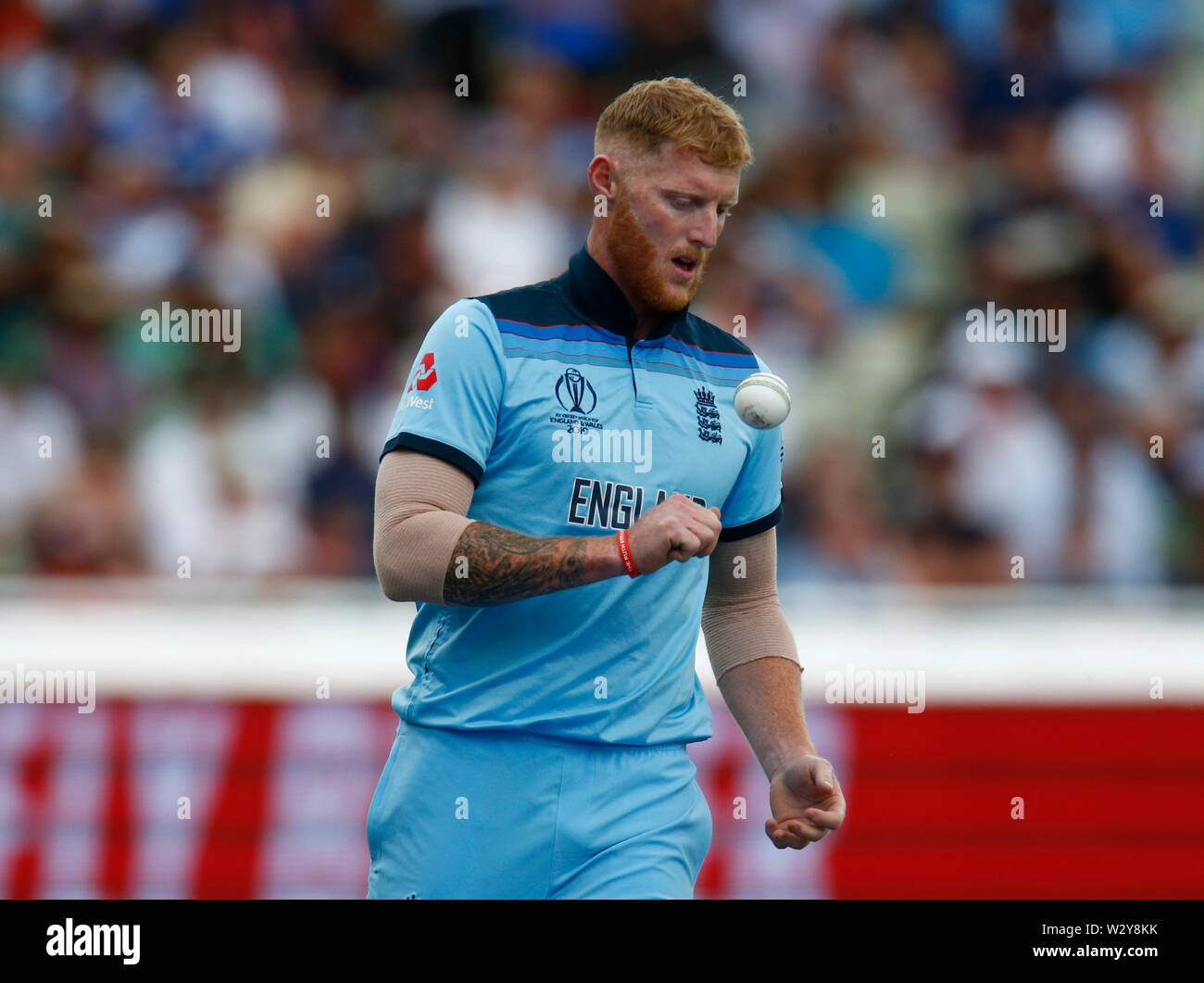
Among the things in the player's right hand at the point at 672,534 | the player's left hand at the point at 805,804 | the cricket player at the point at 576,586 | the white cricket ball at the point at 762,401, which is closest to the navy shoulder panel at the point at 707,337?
the cricket player at the point at 576,586

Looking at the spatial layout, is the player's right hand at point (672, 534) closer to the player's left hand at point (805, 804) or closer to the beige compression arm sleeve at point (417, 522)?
the beige compression arm sleeve at point (417, 522)

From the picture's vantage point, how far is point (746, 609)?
12.7 feet

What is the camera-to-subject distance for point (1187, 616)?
650 centimetres

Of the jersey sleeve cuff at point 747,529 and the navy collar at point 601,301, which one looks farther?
the jersey sleeve cuff at point 747,529

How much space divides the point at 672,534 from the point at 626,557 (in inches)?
4.9

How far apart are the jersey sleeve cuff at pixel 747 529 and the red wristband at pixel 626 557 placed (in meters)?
0.71

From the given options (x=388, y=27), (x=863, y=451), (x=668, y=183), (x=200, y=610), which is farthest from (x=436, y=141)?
(x=668, y=183)

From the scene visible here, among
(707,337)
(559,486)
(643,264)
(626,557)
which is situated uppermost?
(643,264)

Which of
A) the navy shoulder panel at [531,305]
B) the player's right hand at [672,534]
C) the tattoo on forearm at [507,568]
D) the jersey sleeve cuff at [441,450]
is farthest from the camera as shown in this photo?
the navy shoulder panel at [531,305]

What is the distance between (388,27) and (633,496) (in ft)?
23.8

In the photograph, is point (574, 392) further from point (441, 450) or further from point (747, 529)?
point (747, 529)

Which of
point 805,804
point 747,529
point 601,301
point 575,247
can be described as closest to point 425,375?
point 601,301

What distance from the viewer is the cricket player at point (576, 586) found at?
11.1ft

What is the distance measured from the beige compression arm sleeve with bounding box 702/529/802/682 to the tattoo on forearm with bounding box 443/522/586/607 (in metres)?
0.74
